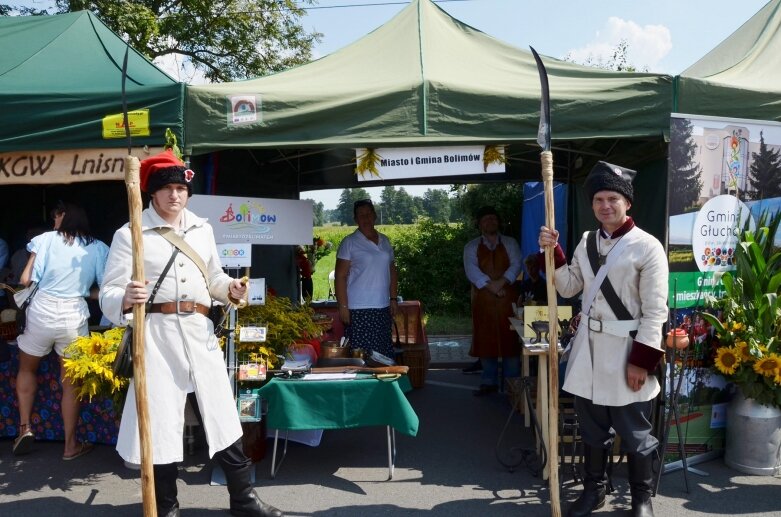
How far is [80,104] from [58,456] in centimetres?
238

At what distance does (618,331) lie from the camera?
3.13 meters

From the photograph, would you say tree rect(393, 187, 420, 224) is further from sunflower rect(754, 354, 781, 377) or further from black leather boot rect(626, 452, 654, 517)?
black leather boot rect(626, 452, 654, 517)

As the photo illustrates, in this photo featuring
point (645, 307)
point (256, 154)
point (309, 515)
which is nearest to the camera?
point (645, 307)

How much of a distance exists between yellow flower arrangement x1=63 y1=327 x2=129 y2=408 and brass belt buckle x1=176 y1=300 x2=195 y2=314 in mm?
919

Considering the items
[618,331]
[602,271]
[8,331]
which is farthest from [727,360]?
[8,331]

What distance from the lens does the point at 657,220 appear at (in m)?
4.23

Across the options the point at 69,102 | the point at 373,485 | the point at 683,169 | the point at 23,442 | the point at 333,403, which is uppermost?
the point at 69,102

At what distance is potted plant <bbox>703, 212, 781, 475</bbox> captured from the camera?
3846 mm

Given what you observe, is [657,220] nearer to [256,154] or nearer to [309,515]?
[309,515]

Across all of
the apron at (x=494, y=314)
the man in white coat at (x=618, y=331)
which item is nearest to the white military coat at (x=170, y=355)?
the man in white coat at (x=618, y=331)

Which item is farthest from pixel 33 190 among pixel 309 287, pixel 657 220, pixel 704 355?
pixel 704 355

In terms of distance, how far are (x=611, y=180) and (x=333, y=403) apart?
2073 mm

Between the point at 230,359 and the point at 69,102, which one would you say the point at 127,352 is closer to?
the point at 230,359

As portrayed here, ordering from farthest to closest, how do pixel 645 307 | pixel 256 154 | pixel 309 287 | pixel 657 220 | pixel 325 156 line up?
pixel 309 287 < pixel 325 156 < pixel 256 154 < pixel 657 220 < pixel 645 307
